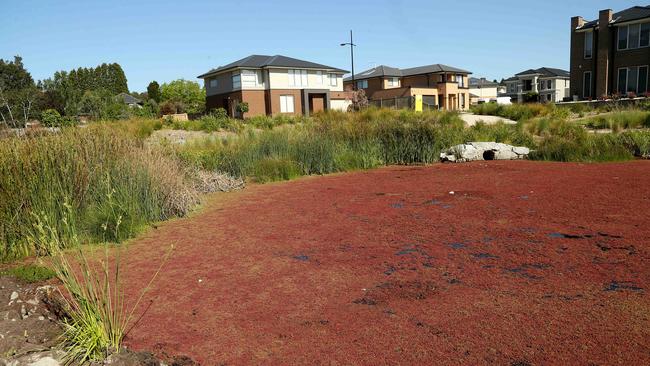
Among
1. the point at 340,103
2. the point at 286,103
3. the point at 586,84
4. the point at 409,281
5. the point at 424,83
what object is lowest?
the point at 409,281

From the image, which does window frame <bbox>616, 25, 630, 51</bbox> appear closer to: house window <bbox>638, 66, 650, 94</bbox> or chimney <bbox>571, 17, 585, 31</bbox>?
house window <bbox>638, 66, 650, 94</bbox>

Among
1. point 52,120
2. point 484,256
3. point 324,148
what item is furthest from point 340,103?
point 484,256

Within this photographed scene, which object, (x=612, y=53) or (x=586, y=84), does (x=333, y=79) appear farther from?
(x=612, y=53)

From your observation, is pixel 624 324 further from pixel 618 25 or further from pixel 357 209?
pixel 618 25

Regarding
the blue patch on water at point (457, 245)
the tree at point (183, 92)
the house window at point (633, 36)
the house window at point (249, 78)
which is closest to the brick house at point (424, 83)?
the house window at point (249, 78)

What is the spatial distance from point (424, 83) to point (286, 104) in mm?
19330

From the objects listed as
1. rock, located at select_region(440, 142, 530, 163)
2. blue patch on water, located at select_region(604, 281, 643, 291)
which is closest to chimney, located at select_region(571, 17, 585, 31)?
rock, located at select_region(440, 142, 530, 163)

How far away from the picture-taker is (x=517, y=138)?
14.4 metres

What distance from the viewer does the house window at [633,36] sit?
1196 inches

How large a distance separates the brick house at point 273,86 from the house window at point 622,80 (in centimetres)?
2106

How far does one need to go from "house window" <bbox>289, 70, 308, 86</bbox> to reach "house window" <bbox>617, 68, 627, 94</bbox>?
2349 centimetres

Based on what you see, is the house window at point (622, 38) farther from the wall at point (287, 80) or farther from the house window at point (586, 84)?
the wall at point (287, 80)

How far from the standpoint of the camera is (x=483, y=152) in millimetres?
12945

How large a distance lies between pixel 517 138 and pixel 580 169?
4440 millimetres
